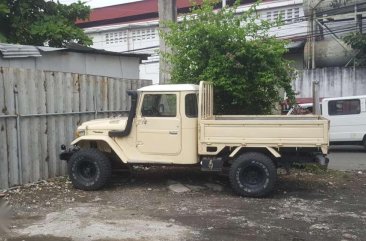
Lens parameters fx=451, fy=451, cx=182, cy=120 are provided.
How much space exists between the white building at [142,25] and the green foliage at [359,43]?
13.8 ft

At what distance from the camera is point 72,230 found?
6.04 meters

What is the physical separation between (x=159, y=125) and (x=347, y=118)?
9.33 metres

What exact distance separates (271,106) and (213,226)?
19.6ft

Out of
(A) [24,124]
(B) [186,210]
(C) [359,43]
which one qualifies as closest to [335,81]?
(C) [359,43]

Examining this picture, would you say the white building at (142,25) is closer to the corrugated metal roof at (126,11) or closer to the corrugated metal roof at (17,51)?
the corrugated metal roof at (126,11)

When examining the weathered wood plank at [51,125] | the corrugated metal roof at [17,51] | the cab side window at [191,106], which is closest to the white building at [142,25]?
the corrugated metal roof at [17,51]

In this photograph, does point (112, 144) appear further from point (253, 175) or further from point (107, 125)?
→ point (253, 175)

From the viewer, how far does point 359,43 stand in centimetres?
1989

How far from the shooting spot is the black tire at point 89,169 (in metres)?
8.40

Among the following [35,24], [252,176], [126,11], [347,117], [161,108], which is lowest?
[252,176]

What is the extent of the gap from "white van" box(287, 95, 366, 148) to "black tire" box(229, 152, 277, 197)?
768cm

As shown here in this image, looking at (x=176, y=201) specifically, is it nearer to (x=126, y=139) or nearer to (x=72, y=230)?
(x=126, y=139)

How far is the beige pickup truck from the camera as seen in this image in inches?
307

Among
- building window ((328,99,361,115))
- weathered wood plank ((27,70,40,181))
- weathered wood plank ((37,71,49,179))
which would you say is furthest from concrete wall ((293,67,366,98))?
weathered wood plank ((27,70,40,181))
